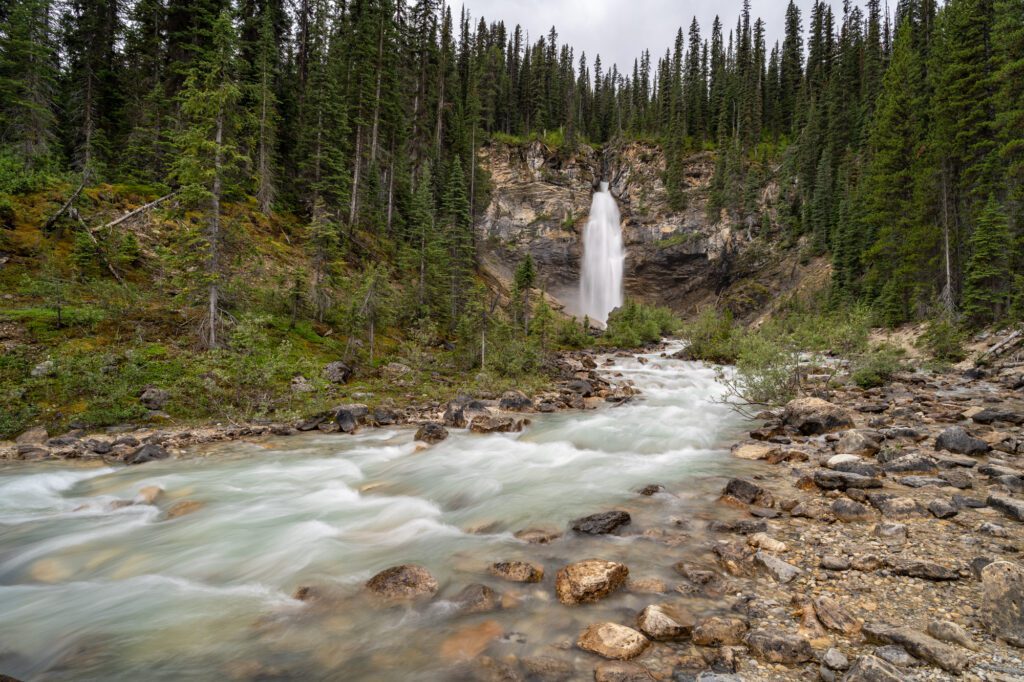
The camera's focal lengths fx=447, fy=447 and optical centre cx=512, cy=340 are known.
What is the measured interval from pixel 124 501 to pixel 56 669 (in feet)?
14.6

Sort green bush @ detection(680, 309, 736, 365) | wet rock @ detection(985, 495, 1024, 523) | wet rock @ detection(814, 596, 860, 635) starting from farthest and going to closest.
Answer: green bush @ detection(680, 309, 736, 365) → wet rock @ detection(985, 495, 1024, 523) → wet rock @ detection(814, 596, 860, 635)

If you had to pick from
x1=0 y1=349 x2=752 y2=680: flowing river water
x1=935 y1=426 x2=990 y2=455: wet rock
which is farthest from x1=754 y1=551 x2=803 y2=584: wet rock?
x1=935 y1=426 x2=990 y2=455: wet rock

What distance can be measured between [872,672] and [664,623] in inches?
55.0

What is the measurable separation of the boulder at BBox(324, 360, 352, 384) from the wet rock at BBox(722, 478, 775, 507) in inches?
540

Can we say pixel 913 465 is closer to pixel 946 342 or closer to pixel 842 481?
pixel 842 481

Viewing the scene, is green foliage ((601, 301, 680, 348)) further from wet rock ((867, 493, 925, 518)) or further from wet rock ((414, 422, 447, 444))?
wet rock ((867, 493, 925, 518))

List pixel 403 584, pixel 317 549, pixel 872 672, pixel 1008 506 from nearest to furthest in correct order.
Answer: pixel 872 672 < pixel 403 584 < pixel 1008 506 < pixel 317 549

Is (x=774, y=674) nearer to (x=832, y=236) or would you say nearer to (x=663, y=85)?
(x=832, y=236)

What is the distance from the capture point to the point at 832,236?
42.2 metres

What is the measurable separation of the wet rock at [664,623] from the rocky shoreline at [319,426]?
28.2 feet

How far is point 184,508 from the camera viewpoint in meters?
7.36

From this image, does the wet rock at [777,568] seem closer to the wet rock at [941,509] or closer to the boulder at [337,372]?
the wet rock at [941,509]

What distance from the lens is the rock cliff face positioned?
55.3 metres

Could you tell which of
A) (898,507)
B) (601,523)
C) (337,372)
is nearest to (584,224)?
(337,372)
